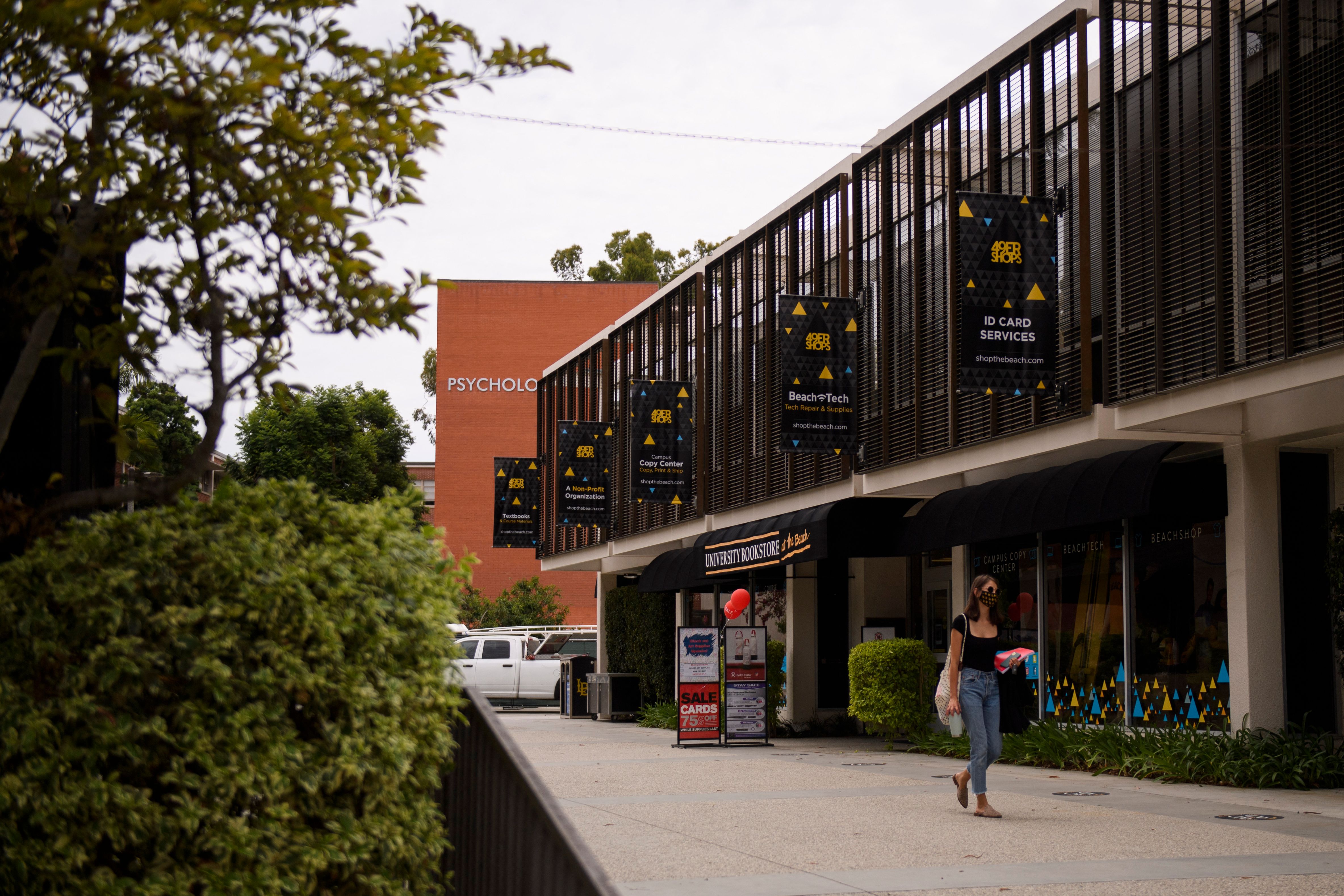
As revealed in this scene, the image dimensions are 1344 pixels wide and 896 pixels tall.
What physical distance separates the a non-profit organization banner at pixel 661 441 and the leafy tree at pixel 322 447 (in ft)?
90.7

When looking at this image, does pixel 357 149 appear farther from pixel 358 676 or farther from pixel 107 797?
pixel 107 797

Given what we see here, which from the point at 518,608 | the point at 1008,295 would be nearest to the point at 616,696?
the point at 1008,295

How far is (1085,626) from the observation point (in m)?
16.9

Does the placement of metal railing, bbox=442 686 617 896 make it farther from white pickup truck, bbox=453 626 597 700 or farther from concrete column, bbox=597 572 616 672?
concrete column, bbox=597 572 616 672

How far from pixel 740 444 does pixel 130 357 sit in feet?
71.2

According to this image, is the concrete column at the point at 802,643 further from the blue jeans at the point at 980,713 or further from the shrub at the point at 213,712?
the shrub at the point at 213,712

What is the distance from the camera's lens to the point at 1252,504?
46.4 feet

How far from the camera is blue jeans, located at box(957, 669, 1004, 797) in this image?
430 inches

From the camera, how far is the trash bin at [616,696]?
96.7ft

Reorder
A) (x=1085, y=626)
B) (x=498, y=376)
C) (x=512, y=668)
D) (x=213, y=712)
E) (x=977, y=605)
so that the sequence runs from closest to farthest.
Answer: (x=213, y=712) → (x=977, y=605) → (x=1085, y=626) → (x=512, y=668) → (x=498, y=376)

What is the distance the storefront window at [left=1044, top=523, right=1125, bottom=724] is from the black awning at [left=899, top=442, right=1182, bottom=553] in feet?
2.62

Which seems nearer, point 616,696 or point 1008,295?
point 1008,295

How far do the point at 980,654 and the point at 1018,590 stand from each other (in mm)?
7809

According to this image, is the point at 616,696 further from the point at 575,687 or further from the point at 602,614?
the point at 602,614
